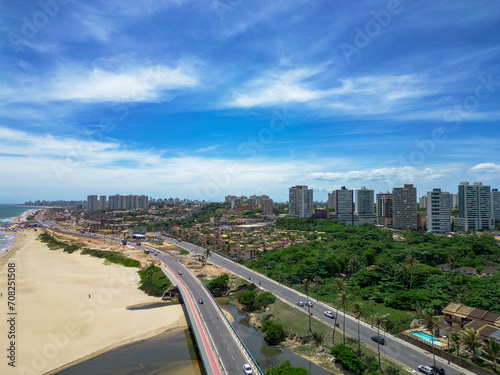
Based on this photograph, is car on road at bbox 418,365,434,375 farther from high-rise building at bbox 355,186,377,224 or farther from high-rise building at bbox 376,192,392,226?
high-rise building at bbox 355,186,377,224

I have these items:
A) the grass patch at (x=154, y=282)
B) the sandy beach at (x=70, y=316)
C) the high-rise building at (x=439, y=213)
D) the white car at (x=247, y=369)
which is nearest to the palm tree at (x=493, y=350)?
the white car at (x=247, y=369)

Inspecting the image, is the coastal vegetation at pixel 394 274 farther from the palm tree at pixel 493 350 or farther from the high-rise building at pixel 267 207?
the high-rise building at pixel 267 207

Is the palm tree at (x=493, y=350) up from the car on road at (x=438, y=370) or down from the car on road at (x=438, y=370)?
up

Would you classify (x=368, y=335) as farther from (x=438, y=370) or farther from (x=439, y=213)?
(x=439, y=213)

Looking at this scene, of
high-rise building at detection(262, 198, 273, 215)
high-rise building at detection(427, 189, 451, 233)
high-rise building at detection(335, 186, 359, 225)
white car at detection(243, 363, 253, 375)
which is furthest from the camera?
high-rise building at detection(262, 198, 273, 215)

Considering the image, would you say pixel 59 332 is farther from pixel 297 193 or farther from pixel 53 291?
pixel 297 193

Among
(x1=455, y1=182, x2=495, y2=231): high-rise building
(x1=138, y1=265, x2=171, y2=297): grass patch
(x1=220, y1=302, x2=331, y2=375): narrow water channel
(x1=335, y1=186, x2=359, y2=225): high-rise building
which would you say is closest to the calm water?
(x1=220, y1=302, x2=331, y2=375): narrow water channel
